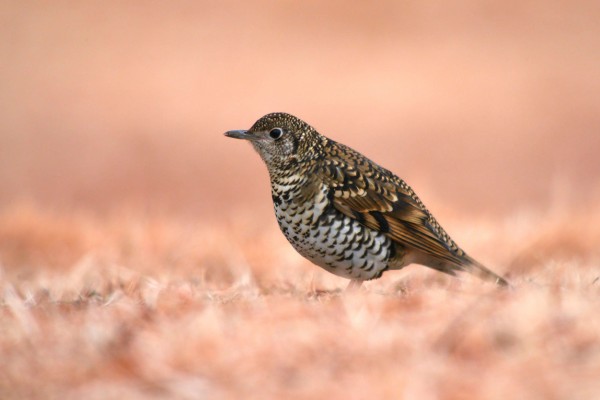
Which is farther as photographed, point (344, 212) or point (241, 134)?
point (241, 134)

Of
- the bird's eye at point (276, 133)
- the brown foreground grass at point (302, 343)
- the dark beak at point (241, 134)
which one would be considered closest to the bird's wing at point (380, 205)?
the bird's eye at point (276, 133)

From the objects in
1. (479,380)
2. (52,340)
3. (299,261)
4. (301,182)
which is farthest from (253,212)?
(479,380)

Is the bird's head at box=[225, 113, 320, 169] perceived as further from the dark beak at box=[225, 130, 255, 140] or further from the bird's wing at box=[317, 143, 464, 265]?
the bird's wing at box=[317, 143, 464, 265]

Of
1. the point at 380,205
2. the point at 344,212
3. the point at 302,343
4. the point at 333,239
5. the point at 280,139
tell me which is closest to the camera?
the point at 302,343

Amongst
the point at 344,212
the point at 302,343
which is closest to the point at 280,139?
the point at 344,212

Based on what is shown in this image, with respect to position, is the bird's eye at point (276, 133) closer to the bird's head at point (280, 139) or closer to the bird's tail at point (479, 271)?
the bird's head at point (280, 139)

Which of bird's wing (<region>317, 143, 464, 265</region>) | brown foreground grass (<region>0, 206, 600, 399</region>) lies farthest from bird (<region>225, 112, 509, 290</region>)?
brown foreground grass (<region>0, 206, 600, 399</region>)

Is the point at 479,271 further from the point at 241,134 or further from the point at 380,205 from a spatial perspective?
the point at 241,134
